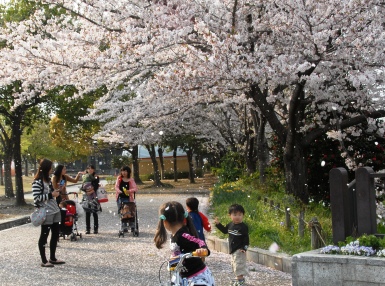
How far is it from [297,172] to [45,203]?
6.14 metres

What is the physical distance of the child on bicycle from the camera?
4824 mm

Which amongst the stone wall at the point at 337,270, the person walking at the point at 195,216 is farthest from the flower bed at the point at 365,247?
the person walking at the point at 195,216

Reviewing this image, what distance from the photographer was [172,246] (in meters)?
4.99

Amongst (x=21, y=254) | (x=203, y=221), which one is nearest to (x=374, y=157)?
(x=203, y=221)

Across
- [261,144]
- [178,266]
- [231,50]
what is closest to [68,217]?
[231,50]

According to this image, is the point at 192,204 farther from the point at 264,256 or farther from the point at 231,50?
the point at 231,50

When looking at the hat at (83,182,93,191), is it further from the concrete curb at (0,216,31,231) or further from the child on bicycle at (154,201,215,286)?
the child on bicycle at (154,201,215,286)

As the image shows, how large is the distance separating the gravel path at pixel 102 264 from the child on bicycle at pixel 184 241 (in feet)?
8.13

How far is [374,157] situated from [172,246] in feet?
31.0

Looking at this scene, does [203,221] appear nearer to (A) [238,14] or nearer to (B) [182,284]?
(B) [182,284]

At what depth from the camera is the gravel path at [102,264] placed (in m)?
7.58

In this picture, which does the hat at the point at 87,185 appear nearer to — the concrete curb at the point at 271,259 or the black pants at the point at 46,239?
the black pants at the point at 46,239

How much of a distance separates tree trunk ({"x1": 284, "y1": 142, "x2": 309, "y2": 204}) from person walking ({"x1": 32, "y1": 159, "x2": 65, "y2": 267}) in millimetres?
5713

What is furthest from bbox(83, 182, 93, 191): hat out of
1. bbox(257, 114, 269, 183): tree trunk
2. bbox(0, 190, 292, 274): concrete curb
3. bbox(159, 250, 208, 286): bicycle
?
bbox(159, 250, 208, 286): bicycle
